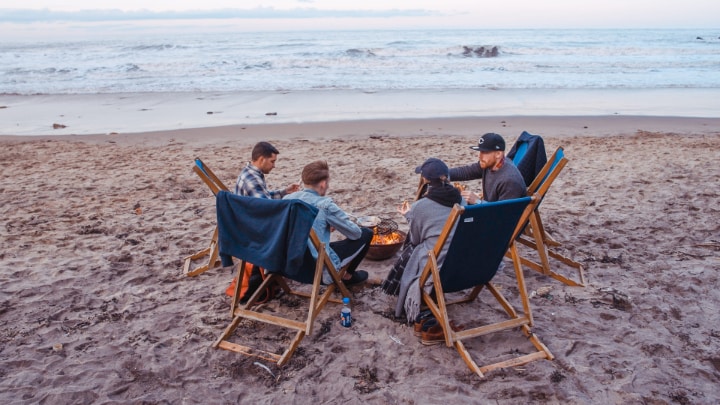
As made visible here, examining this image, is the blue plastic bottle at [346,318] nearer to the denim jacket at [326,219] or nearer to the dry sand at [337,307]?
the dry sand at [337,307]

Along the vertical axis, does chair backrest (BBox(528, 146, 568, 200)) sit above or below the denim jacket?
above

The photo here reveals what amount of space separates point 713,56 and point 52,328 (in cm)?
3258

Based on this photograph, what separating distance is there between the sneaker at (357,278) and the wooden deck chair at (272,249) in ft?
1.76

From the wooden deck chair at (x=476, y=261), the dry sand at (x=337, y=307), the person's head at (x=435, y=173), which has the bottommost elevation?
the dry sand at (x=337, y=307)

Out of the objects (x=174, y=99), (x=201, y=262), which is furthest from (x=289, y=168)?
(x=174, y=99)

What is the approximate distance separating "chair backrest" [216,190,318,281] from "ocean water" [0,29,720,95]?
13.8m

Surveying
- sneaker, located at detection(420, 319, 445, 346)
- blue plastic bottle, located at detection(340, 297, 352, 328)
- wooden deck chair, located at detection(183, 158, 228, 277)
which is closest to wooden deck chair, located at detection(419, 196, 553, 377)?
sneaker, located at detection(420, 319, 445, 346)

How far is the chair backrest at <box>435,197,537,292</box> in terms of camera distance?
305 cm

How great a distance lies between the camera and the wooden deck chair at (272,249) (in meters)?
3.19

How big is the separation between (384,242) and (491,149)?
1256 millimetres

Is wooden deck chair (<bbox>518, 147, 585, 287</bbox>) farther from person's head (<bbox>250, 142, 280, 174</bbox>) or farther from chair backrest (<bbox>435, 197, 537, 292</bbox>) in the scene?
person's head (<bbox>250, 142, 280, 174</bbox>)

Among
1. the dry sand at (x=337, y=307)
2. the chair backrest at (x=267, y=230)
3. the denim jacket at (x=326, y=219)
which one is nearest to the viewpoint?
the dry sand at (x=337, y=307)

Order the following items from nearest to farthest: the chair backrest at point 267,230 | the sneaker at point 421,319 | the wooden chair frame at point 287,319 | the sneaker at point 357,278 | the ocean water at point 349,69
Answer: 1. the chair backrest at point 267,230
2. the wooden chair frame at point 287,319
3. the sneaker at point 421,319
4. the sneaker at point 357,278
5. the ocean water at point 349,69

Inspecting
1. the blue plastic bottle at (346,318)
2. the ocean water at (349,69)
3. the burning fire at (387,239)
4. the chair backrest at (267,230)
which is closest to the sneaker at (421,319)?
the blue plastic bottle at (346,318)
